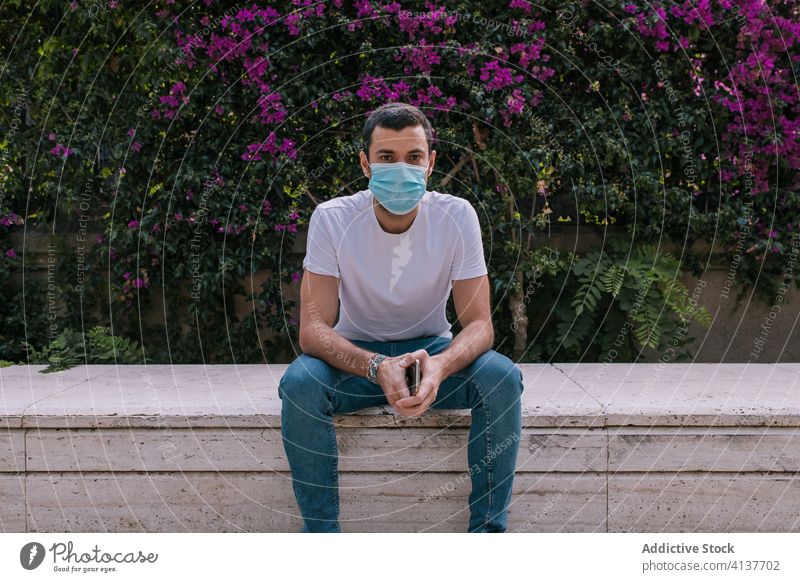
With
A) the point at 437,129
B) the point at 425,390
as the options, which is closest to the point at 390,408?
the point at 425,390

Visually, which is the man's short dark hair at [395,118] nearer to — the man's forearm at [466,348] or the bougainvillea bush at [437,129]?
the man's forearm at [466,348]

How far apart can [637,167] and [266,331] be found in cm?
235

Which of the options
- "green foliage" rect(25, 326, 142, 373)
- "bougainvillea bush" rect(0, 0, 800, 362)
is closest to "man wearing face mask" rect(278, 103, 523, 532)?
"bougainvillea bush" rect(0, 0, 800, 362)

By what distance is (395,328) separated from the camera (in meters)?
2.95

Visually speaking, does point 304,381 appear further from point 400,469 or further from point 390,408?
point 400,469

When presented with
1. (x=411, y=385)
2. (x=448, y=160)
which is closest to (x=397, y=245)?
(x=411, y=385)

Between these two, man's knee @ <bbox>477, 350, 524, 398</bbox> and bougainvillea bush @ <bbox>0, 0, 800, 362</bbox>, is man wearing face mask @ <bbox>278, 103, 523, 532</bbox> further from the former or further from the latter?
bougainvillea bush @ <bbox>0, 0, 800, 362</bbox>

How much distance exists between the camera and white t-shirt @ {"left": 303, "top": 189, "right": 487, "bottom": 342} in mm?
2840

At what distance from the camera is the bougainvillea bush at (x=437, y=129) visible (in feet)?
14.0

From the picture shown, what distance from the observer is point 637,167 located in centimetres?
440

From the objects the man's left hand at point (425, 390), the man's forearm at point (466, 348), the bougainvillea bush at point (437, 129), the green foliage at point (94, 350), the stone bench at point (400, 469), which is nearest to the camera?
the man's left hand at point (425, 390)

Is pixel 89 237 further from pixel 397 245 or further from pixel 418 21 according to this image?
pixel 397 245

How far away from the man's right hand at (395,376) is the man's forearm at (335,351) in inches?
4.0

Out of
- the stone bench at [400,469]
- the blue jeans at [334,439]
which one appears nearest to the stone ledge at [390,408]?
the stone bench at [400,469]
